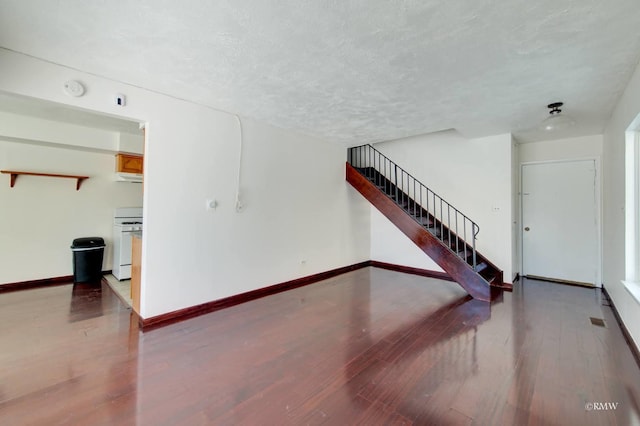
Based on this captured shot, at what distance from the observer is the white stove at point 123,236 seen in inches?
180

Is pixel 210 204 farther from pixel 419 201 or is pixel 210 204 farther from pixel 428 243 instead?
pixel 419 201

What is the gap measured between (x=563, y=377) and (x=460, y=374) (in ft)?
2.46

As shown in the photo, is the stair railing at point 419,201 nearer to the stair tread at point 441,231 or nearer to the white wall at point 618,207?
the stair tread at point 441,231

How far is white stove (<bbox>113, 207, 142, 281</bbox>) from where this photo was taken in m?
4.57

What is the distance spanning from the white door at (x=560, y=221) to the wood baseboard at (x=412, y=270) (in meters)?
1.57

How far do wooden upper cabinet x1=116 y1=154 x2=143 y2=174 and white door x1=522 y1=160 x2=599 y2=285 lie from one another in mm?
6923

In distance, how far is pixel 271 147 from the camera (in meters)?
4.06

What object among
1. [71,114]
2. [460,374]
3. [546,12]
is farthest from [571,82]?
[71,114]

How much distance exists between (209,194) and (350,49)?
2.29 meters

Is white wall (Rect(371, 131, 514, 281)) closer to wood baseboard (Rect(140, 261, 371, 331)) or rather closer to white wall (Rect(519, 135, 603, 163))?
white wall (Rect(519, 135, 603, 163))

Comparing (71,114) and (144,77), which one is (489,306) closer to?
(144,77)

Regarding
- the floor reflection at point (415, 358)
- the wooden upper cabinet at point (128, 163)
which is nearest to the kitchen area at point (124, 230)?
the wooden upper cabinet at point (128, 163)

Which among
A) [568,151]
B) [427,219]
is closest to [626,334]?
[427,219]

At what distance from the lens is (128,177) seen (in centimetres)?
485
